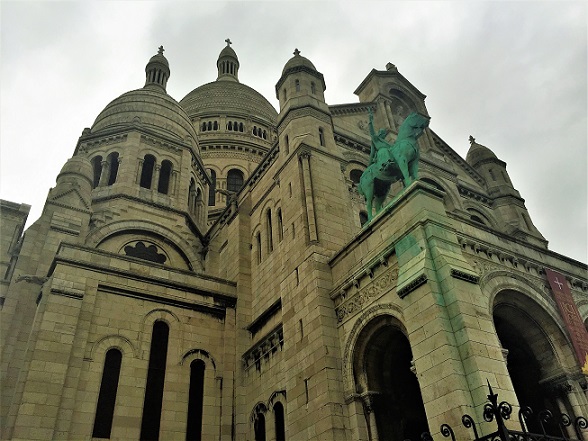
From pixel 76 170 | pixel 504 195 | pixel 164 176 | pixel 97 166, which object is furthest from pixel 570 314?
pixel 97 166

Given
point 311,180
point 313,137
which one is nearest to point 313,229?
point 311,180

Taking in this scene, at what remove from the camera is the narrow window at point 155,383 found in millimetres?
17047

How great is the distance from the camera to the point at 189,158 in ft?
100

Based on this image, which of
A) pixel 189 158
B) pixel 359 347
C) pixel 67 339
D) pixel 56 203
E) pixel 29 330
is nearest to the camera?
pixel 359 347

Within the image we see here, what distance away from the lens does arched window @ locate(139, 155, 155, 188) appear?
2847cm

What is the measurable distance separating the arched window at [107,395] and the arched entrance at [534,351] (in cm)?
1251

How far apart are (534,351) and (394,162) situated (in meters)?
7.05

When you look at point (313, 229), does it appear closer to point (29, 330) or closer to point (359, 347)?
point (359, 347)

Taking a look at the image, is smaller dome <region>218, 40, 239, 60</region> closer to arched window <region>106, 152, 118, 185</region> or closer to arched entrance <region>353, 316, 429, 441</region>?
arched window <region>106, 152, 118, 185</region>

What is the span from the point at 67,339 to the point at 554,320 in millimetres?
15219

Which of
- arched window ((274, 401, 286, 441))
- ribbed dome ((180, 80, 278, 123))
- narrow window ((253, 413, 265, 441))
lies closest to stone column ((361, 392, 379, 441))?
arched window ((274, 401, 286, 441))

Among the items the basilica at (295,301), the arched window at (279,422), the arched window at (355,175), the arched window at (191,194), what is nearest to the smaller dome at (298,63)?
the basilica at (295,301)

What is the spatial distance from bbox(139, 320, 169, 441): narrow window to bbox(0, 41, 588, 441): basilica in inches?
2.3

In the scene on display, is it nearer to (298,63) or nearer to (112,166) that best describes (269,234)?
(298,63)
